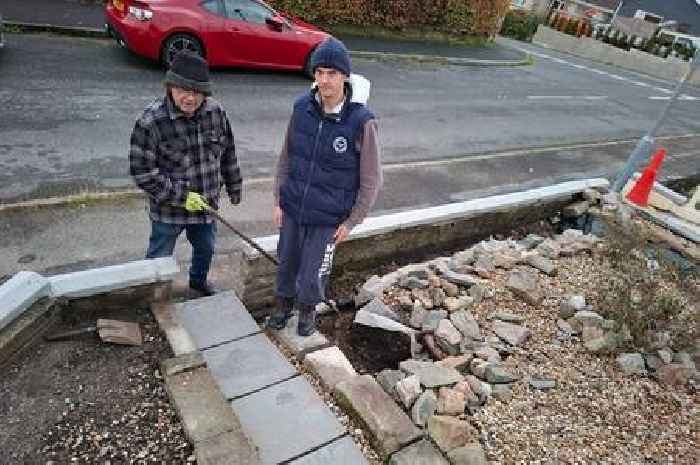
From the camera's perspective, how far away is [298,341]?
372cm

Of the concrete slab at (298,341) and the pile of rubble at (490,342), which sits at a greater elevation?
the pile of rubble at (490,342)

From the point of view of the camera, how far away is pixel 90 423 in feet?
8.38

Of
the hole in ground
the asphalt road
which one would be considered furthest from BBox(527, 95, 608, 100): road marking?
the hole in ground

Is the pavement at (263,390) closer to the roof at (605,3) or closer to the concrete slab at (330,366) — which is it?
the concrete slab at (330,366)

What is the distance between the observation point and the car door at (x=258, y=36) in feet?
32.4

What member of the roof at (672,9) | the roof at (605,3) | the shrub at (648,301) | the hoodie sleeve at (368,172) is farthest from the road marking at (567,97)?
the roof at (605,3)

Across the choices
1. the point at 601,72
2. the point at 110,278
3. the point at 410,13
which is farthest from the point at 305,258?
the point at 601,72

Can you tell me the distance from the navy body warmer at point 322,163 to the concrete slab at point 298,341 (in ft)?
2.88

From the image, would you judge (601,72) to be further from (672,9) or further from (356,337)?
(356,337)

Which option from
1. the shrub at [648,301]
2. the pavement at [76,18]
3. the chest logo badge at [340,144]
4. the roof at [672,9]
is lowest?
the pavement at [76,18]

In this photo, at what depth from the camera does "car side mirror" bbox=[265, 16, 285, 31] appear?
407 inches

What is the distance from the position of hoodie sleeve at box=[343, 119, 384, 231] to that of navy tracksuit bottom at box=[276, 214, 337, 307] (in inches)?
7.7

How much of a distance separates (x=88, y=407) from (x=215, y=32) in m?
8.44

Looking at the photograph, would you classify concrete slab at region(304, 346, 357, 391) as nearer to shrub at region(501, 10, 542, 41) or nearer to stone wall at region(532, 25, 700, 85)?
stone wall at region(532, 25, 700, 85)
